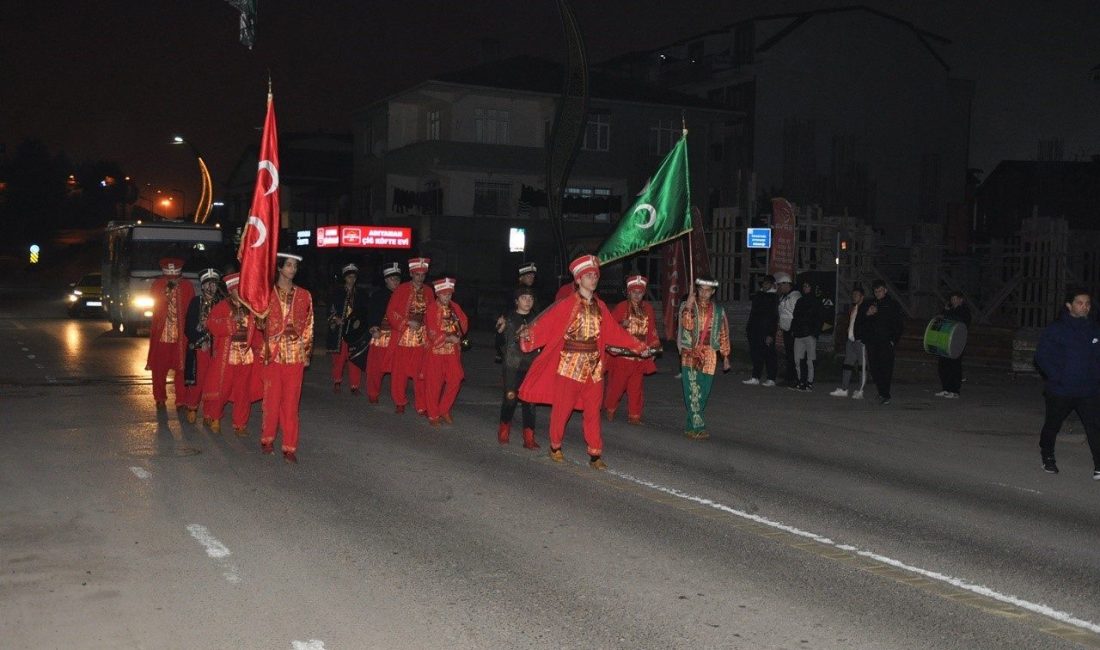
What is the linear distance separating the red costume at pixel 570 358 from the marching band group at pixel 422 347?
0.01 metres

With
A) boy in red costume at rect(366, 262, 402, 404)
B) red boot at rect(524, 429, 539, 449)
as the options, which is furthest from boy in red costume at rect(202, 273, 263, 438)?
boy in red costume at rect(366, 262, 402, 404)

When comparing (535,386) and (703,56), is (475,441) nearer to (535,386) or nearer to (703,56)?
(535,386)

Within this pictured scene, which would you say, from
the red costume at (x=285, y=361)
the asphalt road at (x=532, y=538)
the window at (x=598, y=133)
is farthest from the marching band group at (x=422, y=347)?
the window at (x=598, y=133)

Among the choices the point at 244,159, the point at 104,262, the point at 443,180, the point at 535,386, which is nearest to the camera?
the point at 535,386

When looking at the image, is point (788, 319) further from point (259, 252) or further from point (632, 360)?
point (259, 252)

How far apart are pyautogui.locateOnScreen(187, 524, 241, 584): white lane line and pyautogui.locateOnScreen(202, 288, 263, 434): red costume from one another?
169 inches

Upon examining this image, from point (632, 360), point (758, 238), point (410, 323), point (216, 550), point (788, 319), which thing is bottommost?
point (216, 550)

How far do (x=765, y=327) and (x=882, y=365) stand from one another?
2615mm

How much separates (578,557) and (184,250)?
81.9 feet

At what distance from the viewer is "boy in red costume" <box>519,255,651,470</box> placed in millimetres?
10367

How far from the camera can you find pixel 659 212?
47.5ft

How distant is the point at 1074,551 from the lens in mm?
7434

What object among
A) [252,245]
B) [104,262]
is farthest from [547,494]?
[104,262]

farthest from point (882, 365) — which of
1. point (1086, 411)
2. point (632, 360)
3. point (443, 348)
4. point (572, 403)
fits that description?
point (572, 403)
